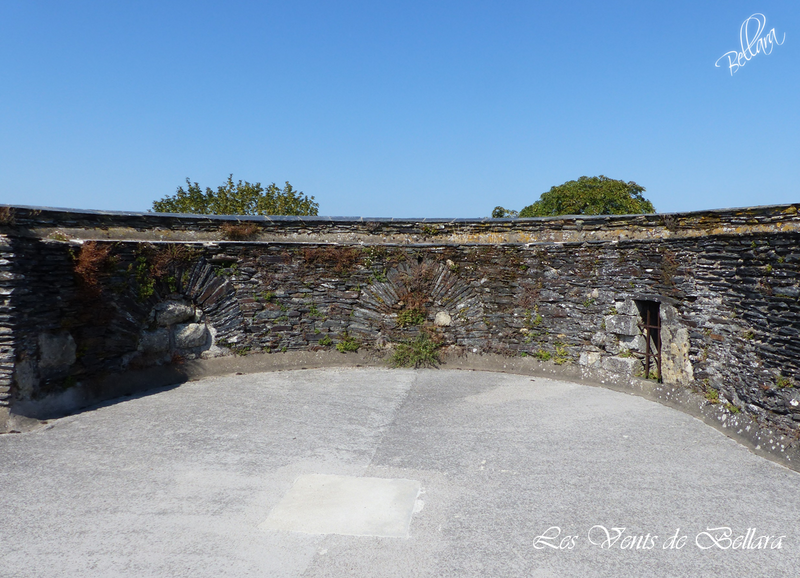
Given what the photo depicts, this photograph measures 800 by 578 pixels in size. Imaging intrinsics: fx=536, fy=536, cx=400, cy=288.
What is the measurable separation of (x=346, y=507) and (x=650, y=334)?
600 centimetres

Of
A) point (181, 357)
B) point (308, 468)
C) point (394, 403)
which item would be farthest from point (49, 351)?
point (394, 403)

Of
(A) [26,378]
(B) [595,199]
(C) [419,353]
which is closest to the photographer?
(A) [26,378]

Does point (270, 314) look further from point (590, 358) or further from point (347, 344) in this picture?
point (590, 358)

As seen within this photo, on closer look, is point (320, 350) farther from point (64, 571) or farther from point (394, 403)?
point (64, 571)

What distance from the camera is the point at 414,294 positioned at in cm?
1050

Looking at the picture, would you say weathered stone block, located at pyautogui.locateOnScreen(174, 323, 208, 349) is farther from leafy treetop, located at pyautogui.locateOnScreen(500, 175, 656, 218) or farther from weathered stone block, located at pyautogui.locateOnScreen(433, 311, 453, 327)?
leafy treetop, located at pyautogui.locateOnScreen(500, 175, 656, 218)

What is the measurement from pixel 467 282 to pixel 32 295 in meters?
6.97

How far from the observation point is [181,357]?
9.31m

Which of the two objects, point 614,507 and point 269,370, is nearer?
point 614,507

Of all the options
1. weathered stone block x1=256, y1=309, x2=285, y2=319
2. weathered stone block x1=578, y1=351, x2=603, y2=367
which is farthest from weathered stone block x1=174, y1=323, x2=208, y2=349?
weathered stone block x1=578, y1=351, x2=603, y2=367

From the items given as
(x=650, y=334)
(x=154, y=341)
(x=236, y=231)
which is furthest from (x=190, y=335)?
(x=650, y=334)

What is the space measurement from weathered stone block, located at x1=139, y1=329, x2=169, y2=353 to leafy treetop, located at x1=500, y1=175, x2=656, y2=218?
1668 cm

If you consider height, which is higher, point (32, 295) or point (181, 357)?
point (32, 295)

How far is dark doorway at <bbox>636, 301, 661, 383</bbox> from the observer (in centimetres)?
835
